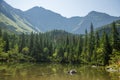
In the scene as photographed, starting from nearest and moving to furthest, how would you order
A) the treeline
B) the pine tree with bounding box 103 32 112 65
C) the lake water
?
the lake water → the pine tree with bounding box 103 32 112 65 → the treeline

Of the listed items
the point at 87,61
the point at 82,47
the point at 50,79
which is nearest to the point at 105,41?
the point at 87,61

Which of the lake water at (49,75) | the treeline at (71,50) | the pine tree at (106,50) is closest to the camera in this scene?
the lake water at (49,75)

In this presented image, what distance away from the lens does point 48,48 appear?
176m

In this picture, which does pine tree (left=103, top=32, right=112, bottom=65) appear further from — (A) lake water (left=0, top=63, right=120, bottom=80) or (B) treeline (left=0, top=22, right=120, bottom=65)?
(A) lake water (left=0, top=63, right=120, bottom=80)

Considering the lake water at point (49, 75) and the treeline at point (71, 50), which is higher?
the treeline at point (71, 50)

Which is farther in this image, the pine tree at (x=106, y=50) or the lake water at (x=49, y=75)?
the pine tree at (x=106, y=50)

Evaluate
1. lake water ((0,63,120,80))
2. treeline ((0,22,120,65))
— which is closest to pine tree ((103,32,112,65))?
treeline ((0,22,120,65))

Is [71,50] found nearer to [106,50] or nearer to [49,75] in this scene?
[106,50]

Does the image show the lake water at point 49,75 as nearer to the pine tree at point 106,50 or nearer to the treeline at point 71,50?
the treeline at point 71,50

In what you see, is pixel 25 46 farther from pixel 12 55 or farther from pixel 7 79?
pixel 7 79

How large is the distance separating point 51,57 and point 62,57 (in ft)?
30.0

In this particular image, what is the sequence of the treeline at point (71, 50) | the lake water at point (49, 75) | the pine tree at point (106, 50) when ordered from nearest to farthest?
the lake water at point (49, 75) < the pine tree at point (106, 50) < the treeline at point (71, 50)

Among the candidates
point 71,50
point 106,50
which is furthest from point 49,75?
point 71,50

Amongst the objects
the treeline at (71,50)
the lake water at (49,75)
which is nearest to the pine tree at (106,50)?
the treeline at (71,50)
